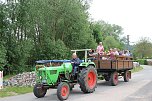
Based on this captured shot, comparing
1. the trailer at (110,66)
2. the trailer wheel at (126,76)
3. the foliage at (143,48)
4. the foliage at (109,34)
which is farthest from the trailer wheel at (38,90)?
the foliage at (143,48)

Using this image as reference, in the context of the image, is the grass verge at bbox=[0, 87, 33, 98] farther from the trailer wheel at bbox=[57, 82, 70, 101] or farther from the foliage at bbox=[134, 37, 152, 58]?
the foliage at bbox=[134, 37, 152, 58]

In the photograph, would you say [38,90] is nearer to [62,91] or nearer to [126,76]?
[62,91]

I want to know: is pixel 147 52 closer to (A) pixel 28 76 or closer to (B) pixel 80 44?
(B) pixel 80 44

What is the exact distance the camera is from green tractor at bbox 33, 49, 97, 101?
1259 cm

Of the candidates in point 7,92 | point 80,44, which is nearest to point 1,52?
point 7,92

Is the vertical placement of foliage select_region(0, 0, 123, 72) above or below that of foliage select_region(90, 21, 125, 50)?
below

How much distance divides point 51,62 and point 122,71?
24.5 ft

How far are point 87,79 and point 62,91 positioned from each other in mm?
2011

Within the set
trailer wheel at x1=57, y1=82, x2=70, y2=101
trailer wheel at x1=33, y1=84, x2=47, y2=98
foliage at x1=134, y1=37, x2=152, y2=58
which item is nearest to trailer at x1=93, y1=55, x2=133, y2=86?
trailer wheel at x1=33, y1=84, x2=47, y2=98

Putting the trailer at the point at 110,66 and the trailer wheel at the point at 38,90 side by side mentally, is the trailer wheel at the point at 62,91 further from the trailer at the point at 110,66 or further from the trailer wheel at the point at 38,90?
the trailer at the point at 110,66

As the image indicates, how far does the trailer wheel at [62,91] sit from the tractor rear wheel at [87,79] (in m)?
1.21

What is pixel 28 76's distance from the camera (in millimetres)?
17875

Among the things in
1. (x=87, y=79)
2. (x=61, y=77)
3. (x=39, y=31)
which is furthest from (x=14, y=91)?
(x=39, y=31)

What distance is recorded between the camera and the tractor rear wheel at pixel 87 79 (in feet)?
45.1
